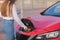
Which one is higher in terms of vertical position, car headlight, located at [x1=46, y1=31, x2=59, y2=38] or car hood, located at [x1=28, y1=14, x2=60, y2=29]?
car hood, located at [x1=28, y1=14, x2=60, y2=29]

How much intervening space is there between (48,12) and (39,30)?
1.60 meters

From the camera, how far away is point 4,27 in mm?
5004

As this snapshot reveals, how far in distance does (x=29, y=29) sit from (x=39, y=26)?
0.19 m

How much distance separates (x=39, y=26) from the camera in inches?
191

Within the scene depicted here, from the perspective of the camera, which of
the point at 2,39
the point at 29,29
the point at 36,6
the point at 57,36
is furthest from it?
the point at 36,6

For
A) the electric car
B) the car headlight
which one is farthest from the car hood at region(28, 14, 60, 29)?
the car headlight

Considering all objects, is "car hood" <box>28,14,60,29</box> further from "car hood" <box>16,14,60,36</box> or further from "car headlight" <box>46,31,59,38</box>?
"car headlight" <box>46,31,59,38</box>

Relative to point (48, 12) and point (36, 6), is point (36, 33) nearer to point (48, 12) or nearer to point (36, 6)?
point (48, 12)

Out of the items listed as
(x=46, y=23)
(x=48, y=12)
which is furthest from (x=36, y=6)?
(x=46, y=23)

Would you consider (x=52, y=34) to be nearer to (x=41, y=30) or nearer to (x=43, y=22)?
(x=41, y=30)

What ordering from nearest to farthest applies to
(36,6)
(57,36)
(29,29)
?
(57,36) < (29,29) < (36,6)

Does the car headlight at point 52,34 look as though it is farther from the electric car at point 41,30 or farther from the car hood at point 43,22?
the car hood at point 43,22

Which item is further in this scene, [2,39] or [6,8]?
[2,39]

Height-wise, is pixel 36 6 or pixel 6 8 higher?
pixel 6 8
